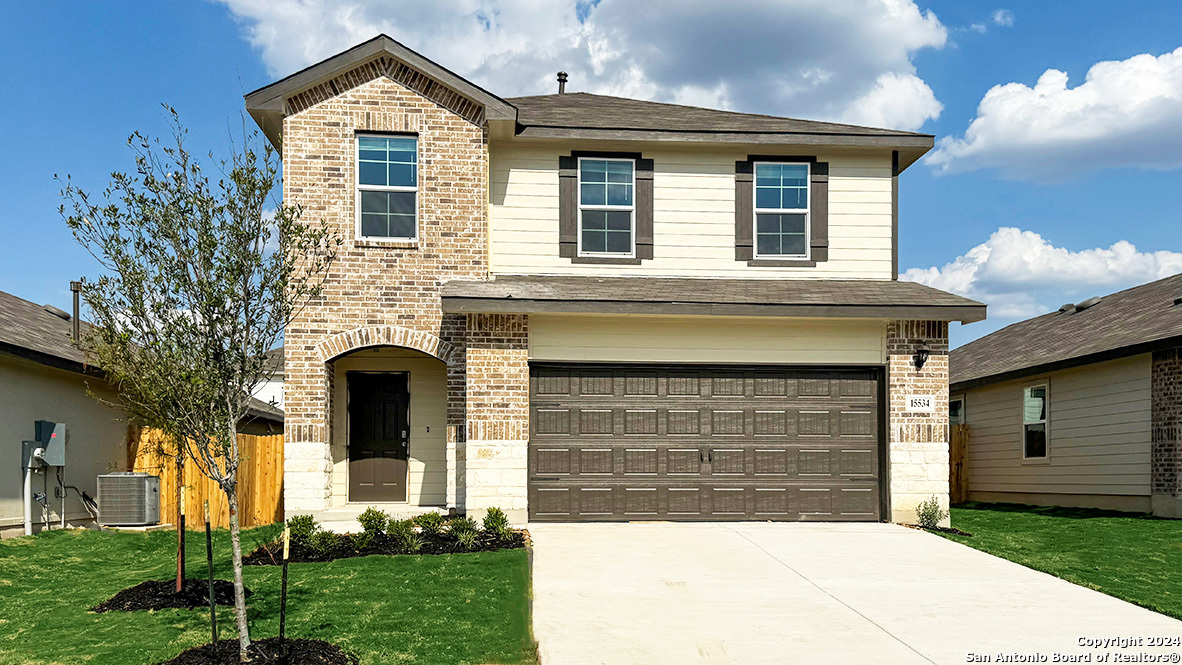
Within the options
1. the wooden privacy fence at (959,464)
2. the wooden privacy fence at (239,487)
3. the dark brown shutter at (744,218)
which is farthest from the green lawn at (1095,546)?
the wooden privacy fence at (239,487)

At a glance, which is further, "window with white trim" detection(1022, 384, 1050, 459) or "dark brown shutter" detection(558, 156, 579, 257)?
"window with white trim" detection(1022, 384, 1050, 459)

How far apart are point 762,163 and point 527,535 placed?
23.6 ft

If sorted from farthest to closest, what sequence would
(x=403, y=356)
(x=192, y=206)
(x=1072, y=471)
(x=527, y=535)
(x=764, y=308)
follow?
(x=1072, y=471) < (x=403, y=356) < (x=764, y=308) < (x=527, y=535) < (x=192, y=206)

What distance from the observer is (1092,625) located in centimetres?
785

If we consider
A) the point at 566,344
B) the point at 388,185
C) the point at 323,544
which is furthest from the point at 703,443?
the point at 388,185

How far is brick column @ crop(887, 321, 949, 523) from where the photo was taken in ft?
46.1

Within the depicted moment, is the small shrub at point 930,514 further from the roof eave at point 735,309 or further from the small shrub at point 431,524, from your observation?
the small shrub at point 431,524

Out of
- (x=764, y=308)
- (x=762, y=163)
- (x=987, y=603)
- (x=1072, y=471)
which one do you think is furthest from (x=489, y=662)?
(x=1072, y=471)

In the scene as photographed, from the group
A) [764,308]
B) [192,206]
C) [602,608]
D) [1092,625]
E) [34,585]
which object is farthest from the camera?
[764,308]

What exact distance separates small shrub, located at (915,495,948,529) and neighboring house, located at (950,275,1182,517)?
4738 millimetres

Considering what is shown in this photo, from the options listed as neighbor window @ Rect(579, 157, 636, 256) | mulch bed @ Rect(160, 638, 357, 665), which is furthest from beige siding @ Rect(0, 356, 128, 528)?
mulch bed @ Rect(160, 638, 357, 665)

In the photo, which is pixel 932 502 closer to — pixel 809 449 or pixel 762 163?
pixel 809 449

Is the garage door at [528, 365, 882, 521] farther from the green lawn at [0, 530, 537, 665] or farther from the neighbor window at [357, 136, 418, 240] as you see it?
the green lawn at [0, 530, 537, 665]

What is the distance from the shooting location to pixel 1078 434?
59.9ft
